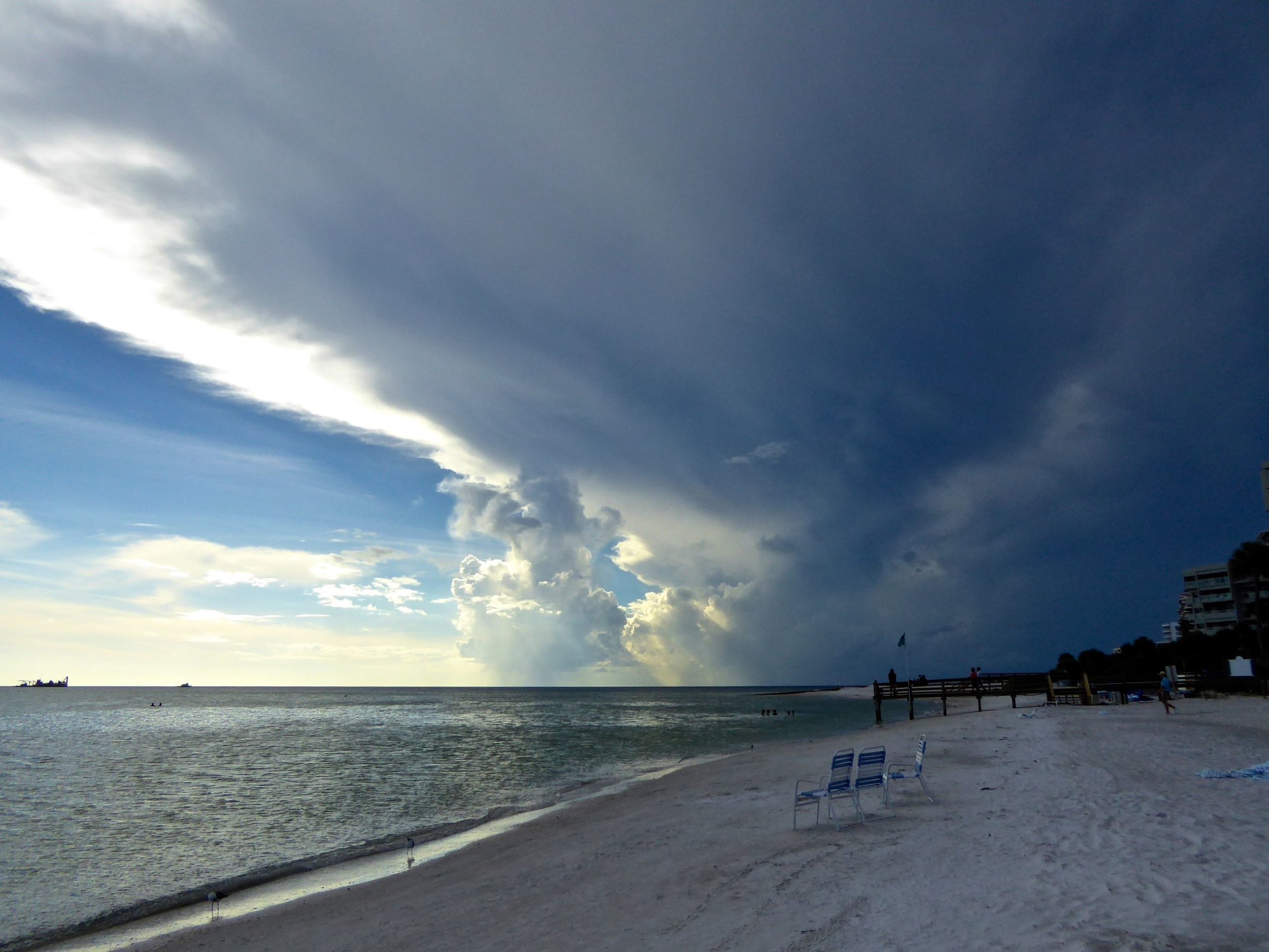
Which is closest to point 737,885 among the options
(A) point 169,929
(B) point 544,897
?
(B) point 544,897

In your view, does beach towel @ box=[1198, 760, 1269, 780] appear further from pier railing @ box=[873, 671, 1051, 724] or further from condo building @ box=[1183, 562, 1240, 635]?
condo building @ box=[1183, 562, 1240, 635]

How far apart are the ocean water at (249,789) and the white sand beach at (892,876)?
486 cm

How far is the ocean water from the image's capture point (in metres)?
16.4

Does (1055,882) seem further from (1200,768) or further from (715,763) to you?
(715,763)

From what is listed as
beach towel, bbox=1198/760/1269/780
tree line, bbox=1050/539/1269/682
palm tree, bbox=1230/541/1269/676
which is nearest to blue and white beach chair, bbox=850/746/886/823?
beach towel, bbox=1198/760/1269/780

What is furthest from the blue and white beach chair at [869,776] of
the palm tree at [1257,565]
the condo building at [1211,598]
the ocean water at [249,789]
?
the condo building at [1211,598]

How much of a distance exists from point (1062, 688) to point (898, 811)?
33279 mm

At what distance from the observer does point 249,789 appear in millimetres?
28797

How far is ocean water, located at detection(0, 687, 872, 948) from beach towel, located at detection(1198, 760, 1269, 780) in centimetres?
1892

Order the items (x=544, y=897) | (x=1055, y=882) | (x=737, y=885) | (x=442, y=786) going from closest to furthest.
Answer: (x=1055, y=882) < (x=737, y=885) < (x=544, y=897) < (x=442, y=786)

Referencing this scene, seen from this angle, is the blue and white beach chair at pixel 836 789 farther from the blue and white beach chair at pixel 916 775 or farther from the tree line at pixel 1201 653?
the tree line at pixel 1201 653

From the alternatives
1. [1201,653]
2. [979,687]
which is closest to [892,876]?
[979,687]

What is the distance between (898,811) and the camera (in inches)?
490

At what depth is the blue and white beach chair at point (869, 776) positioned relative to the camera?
11836 mm
